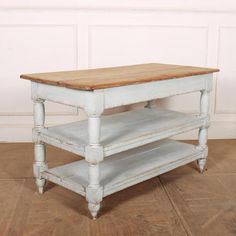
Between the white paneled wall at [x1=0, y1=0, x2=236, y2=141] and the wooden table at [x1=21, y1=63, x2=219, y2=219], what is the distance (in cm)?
96

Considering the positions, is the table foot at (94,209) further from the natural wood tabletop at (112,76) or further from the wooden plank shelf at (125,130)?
the natural wood tabletop at (112,76)

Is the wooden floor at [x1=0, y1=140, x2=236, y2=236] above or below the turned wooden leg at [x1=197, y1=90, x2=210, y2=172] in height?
below

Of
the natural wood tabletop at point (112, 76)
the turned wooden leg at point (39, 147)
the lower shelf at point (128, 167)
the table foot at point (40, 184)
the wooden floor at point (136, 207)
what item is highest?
the natural wood tabletop at point (112, 76)

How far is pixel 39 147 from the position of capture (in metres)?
2.78

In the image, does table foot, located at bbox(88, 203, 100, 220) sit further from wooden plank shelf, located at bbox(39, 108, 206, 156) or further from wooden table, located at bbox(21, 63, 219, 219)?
wooden plank shelf, located at bbox(39, 108, 206, 156)

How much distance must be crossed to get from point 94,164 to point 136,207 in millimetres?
467

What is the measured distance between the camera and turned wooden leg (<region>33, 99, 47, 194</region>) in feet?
8.89

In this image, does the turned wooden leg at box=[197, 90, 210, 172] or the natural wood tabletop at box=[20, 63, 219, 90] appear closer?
the natural wood tabletop at box=[20, 63, 219, 90]

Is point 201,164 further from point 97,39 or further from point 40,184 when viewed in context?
point 97,39

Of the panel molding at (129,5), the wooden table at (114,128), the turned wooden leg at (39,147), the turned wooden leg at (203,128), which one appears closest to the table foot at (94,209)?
the wooden table at (114,128)

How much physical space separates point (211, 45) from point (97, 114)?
7.04ft

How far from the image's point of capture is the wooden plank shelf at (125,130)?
2.53 metres

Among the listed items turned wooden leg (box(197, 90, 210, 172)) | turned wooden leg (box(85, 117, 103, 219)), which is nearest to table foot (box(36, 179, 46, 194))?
turned wooden leg (box(85, 117, 103, 219))

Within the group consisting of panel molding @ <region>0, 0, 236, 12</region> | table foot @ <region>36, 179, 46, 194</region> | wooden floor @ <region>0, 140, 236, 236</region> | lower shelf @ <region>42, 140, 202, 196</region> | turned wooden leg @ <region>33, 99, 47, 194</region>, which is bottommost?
wooden floor @ <region>0, 140, 236, 236</region>
